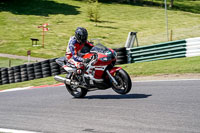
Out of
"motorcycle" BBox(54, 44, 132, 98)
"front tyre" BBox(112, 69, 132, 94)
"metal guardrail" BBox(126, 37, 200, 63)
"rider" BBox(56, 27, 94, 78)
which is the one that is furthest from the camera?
"metal guardrail" BBox(126, 37, 200, 63)

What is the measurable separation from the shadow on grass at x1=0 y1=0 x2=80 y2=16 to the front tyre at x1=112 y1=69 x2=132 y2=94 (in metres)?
49.0

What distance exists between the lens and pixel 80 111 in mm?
7227

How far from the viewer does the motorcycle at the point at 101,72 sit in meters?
7.75

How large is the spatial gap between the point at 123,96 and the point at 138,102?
3.62ft

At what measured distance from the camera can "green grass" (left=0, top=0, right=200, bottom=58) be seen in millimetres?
35312

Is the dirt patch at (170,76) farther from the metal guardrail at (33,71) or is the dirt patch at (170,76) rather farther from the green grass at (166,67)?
the metal guardrail at (33,71)

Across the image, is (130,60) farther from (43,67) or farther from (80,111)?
(80,111)

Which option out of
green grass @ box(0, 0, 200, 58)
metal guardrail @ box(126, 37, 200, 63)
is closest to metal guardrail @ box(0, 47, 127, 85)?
metal guardrail @ box(126, 37, 200, 63)

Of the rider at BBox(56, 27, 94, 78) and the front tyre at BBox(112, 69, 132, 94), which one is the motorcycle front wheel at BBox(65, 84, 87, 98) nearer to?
the rider at BBox(56, 27, 94, 78)

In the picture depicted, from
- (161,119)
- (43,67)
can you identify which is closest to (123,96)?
(161,119)

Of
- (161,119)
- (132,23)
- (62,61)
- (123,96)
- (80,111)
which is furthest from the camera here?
(132,23)

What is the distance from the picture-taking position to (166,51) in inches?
628

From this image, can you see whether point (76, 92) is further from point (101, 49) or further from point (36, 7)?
point (36, 7)

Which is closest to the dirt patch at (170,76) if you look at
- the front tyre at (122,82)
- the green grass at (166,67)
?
the green grass at (166,67)
